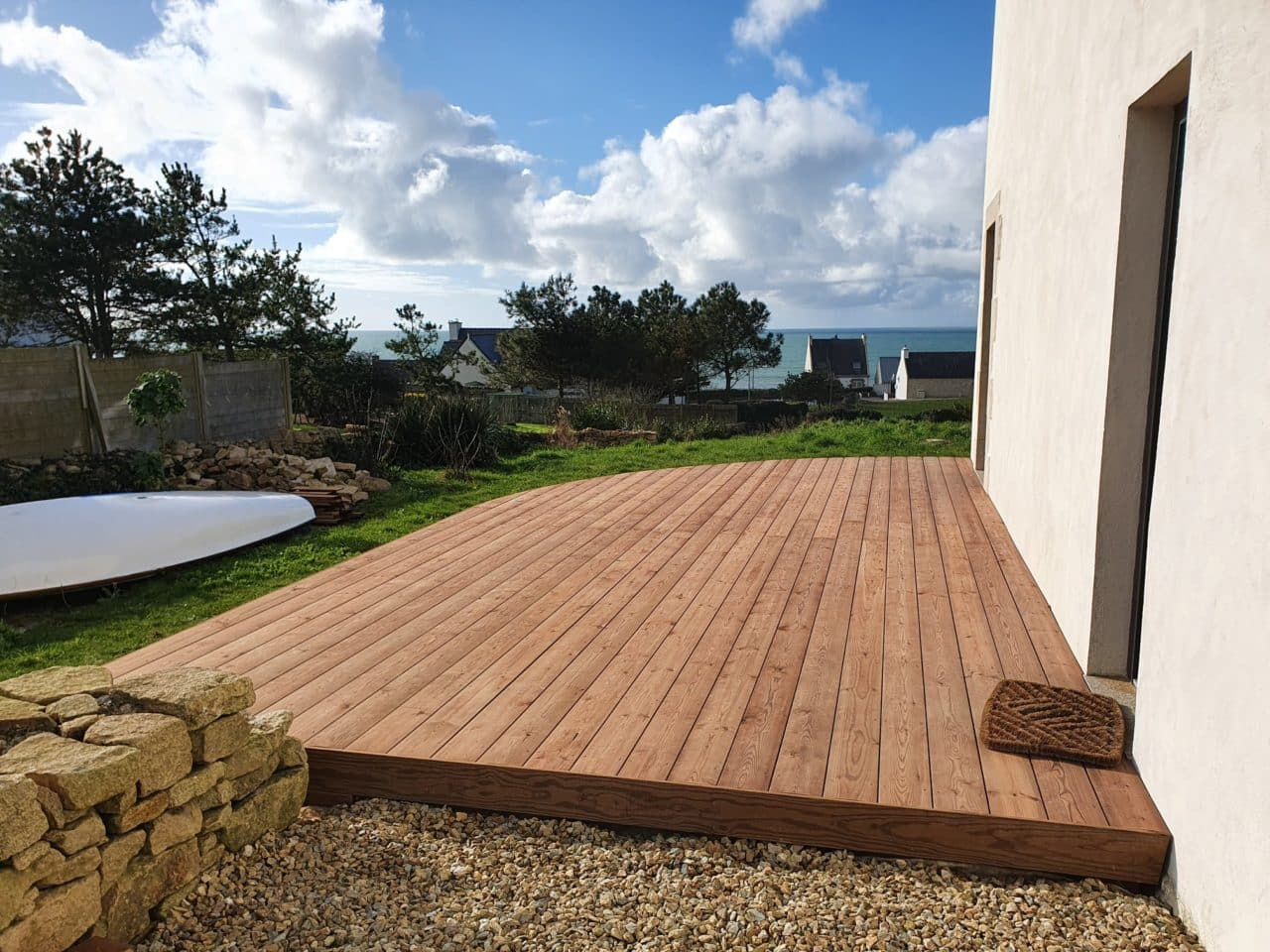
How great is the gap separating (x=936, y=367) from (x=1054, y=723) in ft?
151

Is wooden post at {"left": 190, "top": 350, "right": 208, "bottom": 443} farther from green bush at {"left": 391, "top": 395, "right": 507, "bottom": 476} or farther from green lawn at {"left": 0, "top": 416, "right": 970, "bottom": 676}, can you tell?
green lawn at {"left": 0, "top": 416, "right": 970, "bottom": 676}

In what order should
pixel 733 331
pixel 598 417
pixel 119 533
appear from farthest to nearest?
pixel 733 331, pixel 598 417, pixel 119 533

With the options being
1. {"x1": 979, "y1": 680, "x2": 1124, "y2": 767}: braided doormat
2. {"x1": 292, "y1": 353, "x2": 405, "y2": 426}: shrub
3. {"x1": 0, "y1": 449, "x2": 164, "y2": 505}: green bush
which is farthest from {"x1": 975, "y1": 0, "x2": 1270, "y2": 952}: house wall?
{"x1": 292, "y1": 353, "x2": 405, "y2": 426}: shrub

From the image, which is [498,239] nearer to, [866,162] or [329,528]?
[866,162]

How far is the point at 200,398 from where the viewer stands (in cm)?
763

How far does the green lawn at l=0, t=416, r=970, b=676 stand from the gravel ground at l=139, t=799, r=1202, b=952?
1.94 m

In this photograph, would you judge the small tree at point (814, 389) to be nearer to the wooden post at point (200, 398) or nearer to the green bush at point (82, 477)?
the wooden post at point (200, 398)

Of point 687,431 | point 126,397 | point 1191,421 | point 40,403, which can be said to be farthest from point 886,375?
point 1191,421

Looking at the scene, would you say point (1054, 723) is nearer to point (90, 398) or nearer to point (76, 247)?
point (90, 398)

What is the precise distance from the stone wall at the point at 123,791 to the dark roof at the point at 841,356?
58.9 metres

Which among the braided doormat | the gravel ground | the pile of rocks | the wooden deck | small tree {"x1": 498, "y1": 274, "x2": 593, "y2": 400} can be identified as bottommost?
the gravel ground

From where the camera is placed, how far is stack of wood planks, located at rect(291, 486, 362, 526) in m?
5.72

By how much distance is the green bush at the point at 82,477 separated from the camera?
5.50 m

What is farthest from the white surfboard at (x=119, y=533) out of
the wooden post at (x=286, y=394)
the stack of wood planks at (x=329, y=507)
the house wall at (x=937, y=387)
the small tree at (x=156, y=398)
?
the house wall at (x=937, y=387)
